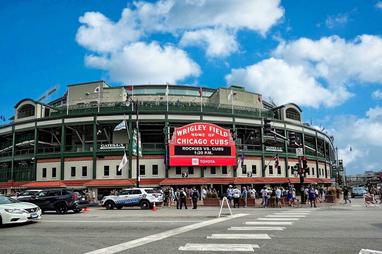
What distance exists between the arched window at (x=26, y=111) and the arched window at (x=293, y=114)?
37568mm

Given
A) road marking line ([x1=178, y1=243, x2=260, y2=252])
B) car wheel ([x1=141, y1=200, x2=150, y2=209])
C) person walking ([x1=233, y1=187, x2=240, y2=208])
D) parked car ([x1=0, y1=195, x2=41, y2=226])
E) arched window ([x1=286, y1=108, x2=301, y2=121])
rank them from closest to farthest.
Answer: road marking line ([x1=178, y1=243, x2=260, y2=252]) → parked car ([x1=0, y1=195, x2=41, y2=226]) → person walking ([x1=233, y1=187, x2=240, y2=208]) → car wheel ([x1=141, y1=200, x2=150, y2=209]) → arched window ([x1=286, y1=108, x2=301, y2=121])

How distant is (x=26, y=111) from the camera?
52781mm

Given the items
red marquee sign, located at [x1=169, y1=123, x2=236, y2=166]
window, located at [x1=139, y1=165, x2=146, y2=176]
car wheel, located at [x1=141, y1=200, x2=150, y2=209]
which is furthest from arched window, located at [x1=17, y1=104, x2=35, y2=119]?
car wheel, located at [x1=141, y1=200, x2=150, y2=209]

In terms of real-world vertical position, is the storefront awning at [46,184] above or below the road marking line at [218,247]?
above

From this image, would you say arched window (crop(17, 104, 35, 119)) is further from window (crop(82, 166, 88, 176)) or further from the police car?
the police car

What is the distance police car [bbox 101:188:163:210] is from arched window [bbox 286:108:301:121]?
34959mm

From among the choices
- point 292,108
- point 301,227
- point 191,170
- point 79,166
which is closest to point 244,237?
point 301,227

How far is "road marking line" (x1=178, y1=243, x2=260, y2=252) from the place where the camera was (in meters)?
8.91

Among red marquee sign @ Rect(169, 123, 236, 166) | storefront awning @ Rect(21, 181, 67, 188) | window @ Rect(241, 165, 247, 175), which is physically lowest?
storefront awning @ Rect(21, 181, 67, 188)

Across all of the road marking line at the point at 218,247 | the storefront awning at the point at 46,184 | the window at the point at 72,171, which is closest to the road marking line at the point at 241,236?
the road marking line at the point at 218,247

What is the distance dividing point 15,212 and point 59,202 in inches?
355

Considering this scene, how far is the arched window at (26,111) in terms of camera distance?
52250 millimetres

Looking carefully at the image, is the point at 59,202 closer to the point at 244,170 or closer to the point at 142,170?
the point at 142,170

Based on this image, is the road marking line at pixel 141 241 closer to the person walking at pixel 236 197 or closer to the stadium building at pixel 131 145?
the person walking at pixel 236 197
